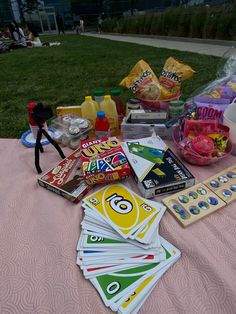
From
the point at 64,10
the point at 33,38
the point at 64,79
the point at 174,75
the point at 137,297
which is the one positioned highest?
the point at 174,75

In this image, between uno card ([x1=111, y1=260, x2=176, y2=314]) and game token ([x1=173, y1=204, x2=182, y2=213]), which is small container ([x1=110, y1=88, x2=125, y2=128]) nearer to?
game token ([x1=173, y1=204, x2=182, y2=213])

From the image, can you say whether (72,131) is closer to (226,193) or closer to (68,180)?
(68,180)

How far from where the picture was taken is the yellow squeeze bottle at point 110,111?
116 cm

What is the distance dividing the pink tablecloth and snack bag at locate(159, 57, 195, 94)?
608 mm

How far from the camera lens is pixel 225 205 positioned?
78 cm

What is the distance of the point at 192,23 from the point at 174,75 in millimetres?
5827

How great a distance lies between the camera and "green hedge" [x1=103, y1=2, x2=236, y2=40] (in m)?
5.14

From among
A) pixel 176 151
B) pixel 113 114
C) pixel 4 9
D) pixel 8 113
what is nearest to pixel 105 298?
pixel 176 151

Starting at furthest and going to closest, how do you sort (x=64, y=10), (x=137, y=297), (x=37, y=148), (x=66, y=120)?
(x=64, y=10) → (x=66, y=120) → (x=37, y=148) → (x=137, y=297)

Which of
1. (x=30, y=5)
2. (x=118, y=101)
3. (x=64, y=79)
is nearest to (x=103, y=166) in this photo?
(x=118, y=101)

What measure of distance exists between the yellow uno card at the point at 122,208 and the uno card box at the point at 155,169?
0.05 m

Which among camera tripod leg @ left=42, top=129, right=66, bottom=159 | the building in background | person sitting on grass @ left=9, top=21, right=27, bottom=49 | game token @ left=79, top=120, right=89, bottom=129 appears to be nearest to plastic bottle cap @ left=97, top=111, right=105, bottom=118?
game token @ left=79, top=120, right=89, bottom=129

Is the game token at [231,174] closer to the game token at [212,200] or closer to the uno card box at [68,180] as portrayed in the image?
the game token at [212,200]

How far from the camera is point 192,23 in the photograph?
6012 millimetres
